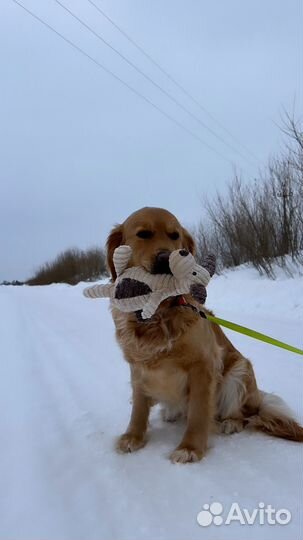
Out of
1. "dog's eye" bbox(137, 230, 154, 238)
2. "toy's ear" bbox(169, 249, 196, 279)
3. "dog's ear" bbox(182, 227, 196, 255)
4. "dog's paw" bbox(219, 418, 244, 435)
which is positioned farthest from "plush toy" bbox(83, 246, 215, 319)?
"dog's paw" bbox(219, 418, 244, 435)

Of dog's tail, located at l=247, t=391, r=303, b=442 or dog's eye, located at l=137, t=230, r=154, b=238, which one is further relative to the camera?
dog's eye, located at l=137, t=230, r=154, b=238

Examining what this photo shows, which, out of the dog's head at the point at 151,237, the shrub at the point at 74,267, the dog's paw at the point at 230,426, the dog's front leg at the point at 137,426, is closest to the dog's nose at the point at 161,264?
the dog's head at the point at 151,237

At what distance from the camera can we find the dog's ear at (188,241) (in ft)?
8.57

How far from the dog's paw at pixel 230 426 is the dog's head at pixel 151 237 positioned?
0.97m

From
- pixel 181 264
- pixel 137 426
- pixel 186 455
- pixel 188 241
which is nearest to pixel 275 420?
pixel 186 455

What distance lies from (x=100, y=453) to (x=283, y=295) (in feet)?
22.8

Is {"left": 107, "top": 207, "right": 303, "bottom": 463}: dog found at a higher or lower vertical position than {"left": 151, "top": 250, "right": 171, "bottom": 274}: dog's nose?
lower

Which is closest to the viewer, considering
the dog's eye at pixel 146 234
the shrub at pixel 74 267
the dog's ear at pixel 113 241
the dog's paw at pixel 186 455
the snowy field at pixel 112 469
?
the snowy field at pixel 112 469

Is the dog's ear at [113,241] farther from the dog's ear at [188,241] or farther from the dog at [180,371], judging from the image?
the dog's ear at [188,241]

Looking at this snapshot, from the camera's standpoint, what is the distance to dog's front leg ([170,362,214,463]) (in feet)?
6.80

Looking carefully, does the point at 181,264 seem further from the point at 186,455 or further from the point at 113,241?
the point at 186,455

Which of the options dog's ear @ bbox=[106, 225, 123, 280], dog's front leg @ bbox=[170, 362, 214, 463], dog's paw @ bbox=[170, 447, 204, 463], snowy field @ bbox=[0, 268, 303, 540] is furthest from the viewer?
dog's ear @ bbox=[106, 225, 123, 280]

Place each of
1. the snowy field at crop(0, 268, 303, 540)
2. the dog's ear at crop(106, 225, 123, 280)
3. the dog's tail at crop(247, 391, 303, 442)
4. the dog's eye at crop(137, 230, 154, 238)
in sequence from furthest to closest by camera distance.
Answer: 1. the dog's ear at crop(106, 225, 123, 280)
2. the dog's eye at crop(137, 230, 154, 238)
3. the dog's tail at crop(247, 391, 303, 442)
4. the snowy field at crop(0, 268, 303, 540)

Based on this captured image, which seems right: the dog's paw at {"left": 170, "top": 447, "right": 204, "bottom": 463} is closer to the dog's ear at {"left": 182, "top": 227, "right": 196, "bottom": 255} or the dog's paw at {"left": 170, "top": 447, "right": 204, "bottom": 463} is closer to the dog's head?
the dog's head
